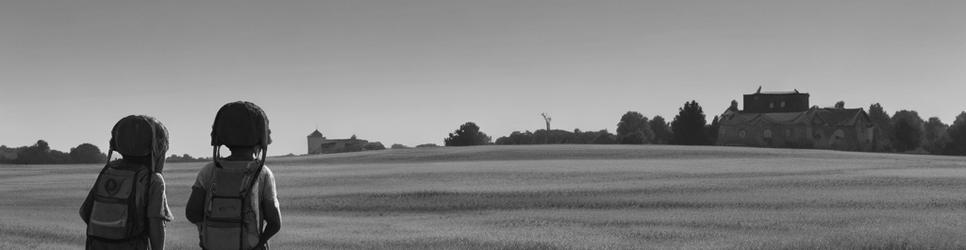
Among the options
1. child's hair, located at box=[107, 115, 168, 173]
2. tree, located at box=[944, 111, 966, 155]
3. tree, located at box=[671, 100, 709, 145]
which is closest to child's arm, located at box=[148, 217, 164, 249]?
child's hair, located at box=[107, 115, 168, 173]

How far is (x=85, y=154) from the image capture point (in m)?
120

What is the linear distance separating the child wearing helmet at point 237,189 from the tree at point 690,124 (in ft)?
Answer: 501

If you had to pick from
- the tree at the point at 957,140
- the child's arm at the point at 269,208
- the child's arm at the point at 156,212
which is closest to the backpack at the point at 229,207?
the child's arm at the point at 269,208

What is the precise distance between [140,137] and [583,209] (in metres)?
23.9

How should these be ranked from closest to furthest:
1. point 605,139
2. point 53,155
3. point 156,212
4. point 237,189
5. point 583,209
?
1. point 237,189
2. point 156,212
3. point 583,209
4. point 53,155
5. point 605,139

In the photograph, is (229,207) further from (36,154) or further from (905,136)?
(905,136)

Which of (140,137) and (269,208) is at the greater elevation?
(140,137)

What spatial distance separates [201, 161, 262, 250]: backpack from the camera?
30.5 feet

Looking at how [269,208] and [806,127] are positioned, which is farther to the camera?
[806,127]

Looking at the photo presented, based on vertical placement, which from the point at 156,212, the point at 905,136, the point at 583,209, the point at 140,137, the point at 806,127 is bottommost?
the point at 583,209

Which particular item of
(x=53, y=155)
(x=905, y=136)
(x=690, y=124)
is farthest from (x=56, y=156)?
(x=905, y=136)

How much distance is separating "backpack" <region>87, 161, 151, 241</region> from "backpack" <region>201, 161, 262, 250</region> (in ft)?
2.96

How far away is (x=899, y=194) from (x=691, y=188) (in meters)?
7.24

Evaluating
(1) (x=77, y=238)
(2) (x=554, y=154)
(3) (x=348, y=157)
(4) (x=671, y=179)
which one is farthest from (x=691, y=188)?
(3) (x=348, y=157)
